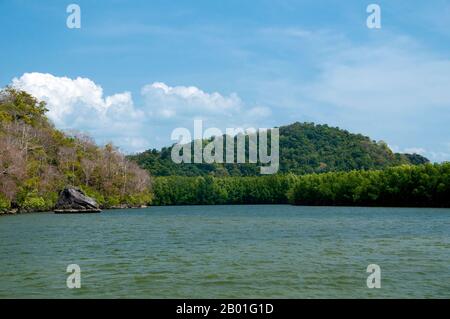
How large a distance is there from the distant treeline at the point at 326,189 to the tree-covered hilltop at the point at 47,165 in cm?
3632

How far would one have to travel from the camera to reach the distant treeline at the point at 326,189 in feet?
301

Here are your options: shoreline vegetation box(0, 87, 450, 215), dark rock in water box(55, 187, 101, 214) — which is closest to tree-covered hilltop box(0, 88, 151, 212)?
shoreline vegetation box(0, 87, 450, 215)

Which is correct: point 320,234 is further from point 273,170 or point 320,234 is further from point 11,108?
point 273,170

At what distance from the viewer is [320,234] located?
39156mm

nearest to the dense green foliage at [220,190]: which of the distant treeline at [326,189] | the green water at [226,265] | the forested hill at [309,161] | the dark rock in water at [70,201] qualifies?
the distant treeline at [326,189]

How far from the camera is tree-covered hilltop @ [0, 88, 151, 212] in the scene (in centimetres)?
7119

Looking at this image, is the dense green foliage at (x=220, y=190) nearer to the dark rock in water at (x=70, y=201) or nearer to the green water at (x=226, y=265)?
the dark rock in water at (x=70, y=201)

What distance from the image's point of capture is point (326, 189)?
117 metres

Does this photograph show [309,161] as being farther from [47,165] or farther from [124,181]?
[47,165]

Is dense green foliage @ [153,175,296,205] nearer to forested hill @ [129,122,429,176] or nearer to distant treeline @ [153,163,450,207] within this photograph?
distant treeline @ [153,163,450,207]

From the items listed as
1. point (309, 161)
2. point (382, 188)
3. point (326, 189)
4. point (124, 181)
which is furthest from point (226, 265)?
point (309, 161)

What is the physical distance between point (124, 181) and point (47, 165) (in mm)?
19946
